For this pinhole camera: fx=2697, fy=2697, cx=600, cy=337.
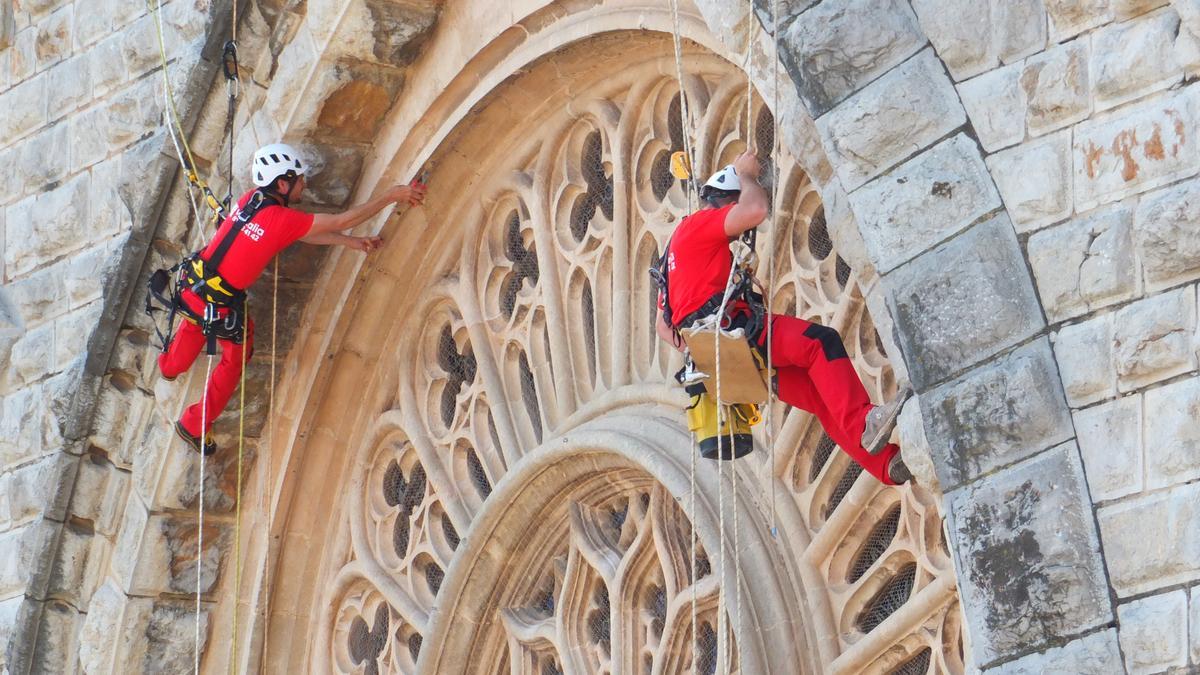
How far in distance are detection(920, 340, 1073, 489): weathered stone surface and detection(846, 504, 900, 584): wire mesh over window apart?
1685 millimetres

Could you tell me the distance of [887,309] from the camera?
7.39 m

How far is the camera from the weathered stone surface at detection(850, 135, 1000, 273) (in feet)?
23.2

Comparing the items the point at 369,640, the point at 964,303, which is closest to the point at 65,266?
the point at 369,640

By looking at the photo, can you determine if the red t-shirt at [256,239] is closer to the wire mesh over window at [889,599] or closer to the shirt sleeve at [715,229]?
the shirt sleeve at [715,229]

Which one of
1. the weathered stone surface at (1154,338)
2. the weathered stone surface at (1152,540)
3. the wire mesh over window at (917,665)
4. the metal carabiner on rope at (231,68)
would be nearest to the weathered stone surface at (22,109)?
the metal carabiner on rope at (231,68)

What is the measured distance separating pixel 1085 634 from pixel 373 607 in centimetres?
496

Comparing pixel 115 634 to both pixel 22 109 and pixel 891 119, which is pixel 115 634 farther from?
pixel 891 119

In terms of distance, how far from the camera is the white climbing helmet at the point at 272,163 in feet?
33.8

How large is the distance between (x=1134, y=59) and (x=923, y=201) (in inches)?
28.5

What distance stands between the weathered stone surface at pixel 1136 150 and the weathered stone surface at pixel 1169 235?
6 centimetres

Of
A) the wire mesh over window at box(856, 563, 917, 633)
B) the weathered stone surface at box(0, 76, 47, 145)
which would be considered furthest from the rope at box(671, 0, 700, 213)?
the weathered stone surface at box(0, 76, 47, 145)

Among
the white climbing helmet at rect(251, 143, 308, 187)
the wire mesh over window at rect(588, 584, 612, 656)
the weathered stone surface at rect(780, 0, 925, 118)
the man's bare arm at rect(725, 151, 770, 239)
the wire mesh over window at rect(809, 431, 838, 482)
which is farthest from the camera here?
the white climbing helmet at rect(251, 143, 308, 187)

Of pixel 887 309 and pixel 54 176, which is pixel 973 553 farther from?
pixel 54 176

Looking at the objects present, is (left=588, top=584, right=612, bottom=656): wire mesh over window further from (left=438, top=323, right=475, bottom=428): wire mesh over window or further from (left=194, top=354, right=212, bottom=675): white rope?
(left=194, top=354, right=212, bottom=675): white rope
